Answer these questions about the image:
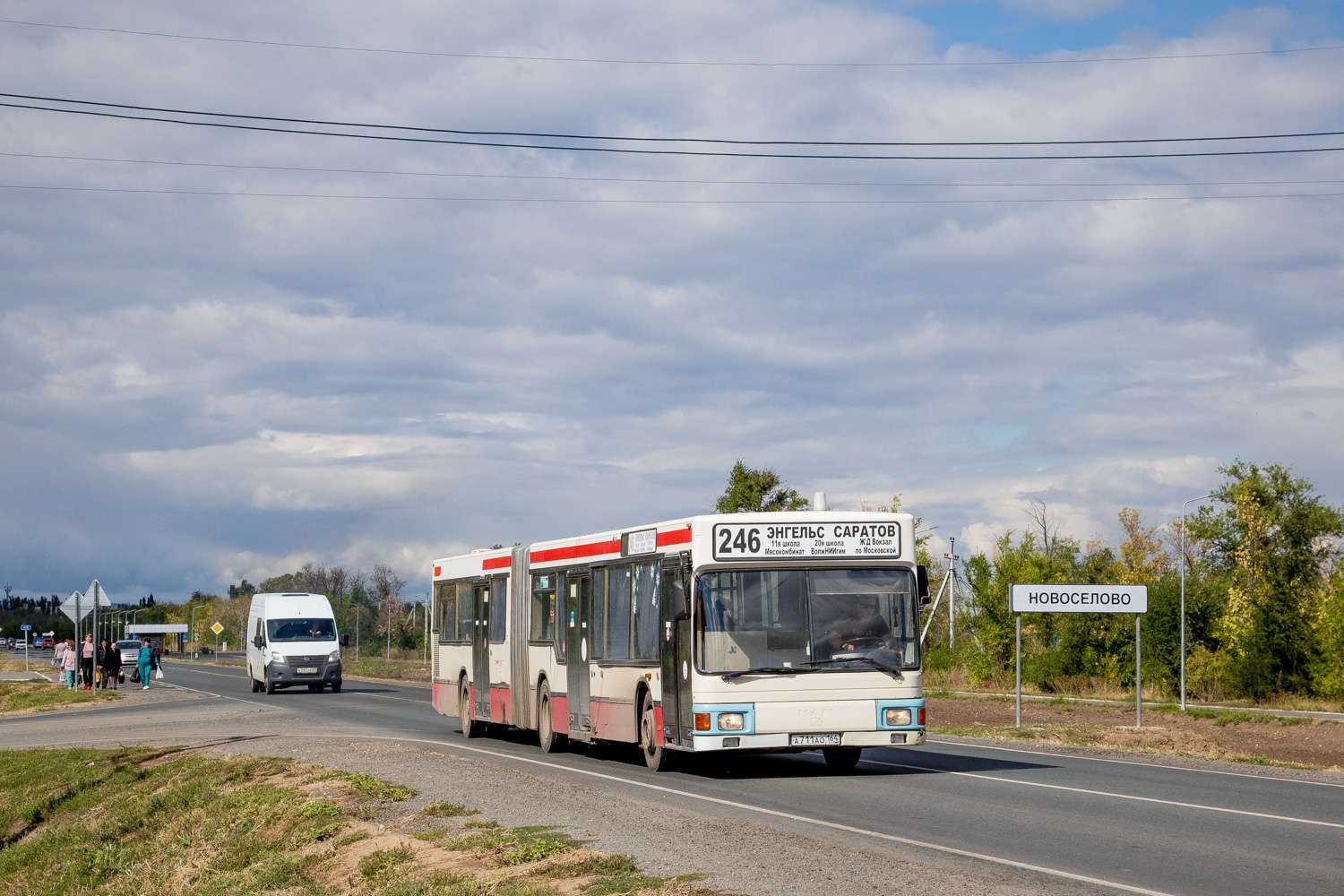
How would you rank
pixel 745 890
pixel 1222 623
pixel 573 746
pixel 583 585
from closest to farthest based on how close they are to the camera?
pixel 745 890, pixel 583 585, pixel 573 746, pixel 1222 623

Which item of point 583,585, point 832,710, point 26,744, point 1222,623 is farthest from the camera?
point 1222,623

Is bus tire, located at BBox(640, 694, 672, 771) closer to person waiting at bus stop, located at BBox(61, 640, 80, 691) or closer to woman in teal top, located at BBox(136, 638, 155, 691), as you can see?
person waiting at bus stop, located at BBox(61, 640, 80, 691)

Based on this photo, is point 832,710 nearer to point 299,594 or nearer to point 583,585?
point 583,585

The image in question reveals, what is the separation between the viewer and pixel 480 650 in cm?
2486

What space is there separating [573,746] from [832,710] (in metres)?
8.06

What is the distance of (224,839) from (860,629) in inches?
288

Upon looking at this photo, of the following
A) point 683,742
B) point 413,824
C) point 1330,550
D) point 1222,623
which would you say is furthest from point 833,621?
point 1330,550

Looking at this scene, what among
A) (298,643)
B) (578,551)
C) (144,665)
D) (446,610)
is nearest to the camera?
(578,551)

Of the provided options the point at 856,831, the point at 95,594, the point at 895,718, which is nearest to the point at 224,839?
the point at 856,831

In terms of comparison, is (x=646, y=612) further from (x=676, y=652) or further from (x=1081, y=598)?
(x=1081, y=598)

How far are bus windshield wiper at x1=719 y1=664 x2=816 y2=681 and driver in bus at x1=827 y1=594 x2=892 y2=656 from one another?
17.5 inches

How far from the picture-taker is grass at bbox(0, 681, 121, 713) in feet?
128

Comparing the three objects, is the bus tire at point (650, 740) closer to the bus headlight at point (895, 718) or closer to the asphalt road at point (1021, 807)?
the asphalt road at point (1021, 807)

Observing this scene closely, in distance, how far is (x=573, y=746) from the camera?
2272 centimetres
